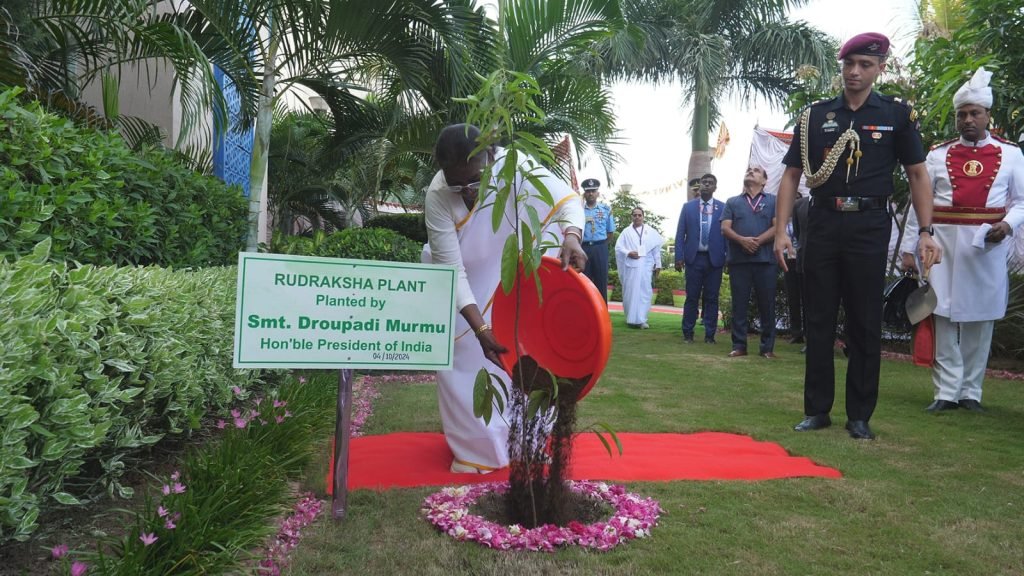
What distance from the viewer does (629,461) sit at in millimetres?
3557

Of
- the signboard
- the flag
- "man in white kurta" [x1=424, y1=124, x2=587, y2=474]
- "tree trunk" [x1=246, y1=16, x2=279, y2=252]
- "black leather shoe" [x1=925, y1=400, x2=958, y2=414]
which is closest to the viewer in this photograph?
the signboard

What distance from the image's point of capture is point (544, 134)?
9.55 metres

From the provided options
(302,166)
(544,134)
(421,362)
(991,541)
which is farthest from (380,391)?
(302,166)

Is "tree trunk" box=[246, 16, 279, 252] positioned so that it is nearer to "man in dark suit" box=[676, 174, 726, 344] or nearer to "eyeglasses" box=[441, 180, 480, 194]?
"eyeglasses" box=[441, 180, 480, 194]

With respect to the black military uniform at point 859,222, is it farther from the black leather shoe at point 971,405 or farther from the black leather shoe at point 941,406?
the black leather shoe at point 971,405

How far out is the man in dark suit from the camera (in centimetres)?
919

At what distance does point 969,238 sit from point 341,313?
429cm

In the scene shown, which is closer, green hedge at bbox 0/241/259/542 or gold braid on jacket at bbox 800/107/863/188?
green hedge at bbox 0/241/259/542

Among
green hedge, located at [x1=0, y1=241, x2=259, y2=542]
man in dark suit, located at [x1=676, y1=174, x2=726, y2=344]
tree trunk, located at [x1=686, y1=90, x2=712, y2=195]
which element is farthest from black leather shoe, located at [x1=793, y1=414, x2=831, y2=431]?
tree trunk, located at [x1=686, y1=90, x2=712, y2=195]

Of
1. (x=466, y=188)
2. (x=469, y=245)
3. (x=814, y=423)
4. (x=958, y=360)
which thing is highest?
(x=466, y=188)

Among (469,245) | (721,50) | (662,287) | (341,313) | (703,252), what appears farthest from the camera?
(662,287)

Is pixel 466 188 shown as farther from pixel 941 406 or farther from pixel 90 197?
pixel 941 406

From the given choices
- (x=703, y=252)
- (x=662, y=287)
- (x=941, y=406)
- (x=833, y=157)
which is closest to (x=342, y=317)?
(x=833, y=157)

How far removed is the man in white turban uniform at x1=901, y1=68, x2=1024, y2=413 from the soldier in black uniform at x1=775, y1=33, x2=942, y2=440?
33.3 inches
